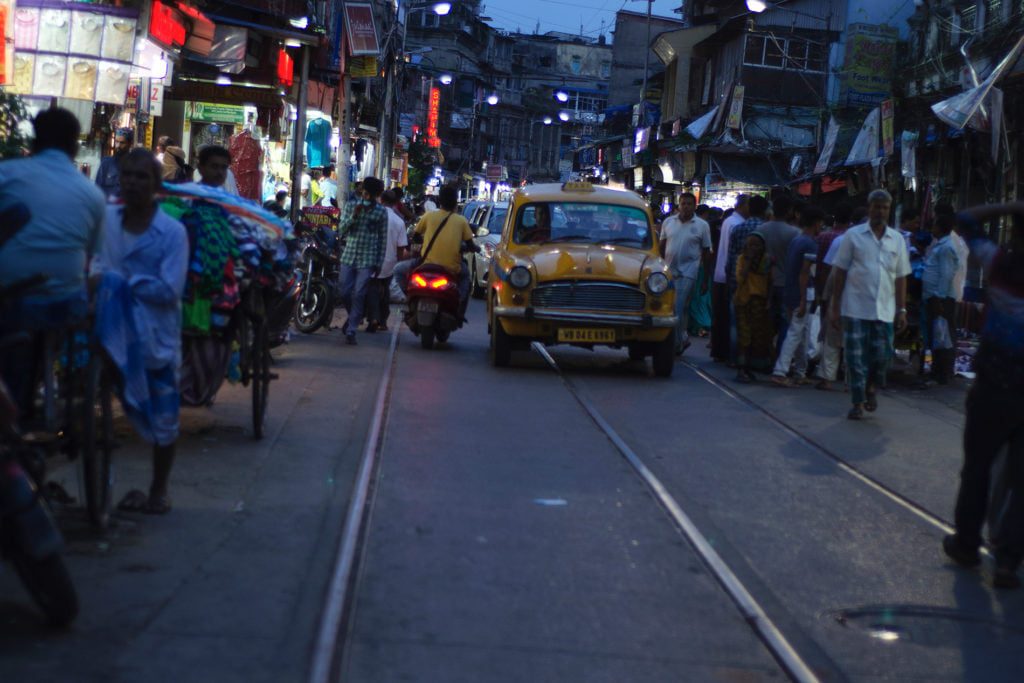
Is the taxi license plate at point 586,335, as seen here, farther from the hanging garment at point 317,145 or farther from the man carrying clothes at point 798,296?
the hanging garment at point 317,145

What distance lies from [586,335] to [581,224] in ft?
6.13

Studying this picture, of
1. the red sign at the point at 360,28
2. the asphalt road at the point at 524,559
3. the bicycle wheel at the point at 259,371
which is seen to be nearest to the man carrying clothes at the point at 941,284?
the asphalt road at the point at 524,559

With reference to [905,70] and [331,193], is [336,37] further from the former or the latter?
[905,70]

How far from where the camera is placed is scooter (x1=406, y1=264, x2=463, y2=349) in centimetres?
1523

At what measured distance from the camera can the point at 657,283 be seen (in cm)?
1384

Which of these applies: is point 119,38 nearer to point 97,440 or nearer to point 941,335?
point 97,440

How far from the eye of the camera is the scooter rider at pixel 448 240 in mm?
15555

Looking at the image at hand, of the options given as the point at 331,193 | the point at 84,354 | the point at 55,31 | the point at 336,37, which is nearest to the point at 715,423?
the point at 84,354

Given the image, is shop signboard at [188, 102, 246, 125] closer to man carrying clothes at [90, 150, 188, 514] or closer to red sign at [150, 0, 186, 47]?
red sign at [150, 0, 186, 47]

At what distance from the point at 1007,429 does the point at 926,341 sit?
356 inches

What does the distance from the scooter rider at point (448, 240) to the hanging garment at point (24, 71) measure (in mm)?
4467

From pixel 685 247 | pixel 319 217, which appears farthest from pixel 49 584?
pixel 319 217

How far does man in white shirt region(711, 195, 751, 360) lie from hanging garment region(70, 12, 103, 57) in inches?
284

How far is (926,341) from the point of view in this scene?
1509 centimetres
